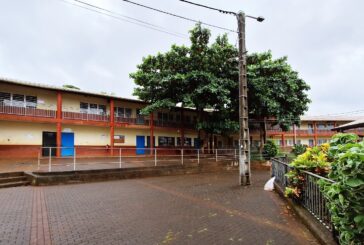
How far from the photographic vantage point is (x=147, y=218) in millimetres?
6199

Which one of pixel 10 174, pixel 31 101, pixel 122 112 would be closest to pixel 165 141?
pixel 122 112

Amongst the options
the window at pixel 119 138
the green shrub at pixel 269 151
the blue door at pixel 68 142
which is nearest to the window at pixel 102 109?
the window at pixel 119 138

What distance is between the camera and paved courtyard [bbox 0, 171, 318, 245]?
4.87m

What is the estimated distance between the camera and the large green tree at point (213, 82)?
2033cm

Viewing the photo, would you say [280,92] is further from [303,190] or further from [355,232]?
[355,232]

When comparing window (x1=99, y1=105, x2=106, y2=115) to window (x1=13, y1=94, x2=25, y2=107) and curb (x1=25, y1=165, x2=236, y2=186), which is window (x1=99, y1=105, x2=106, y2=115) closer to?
window (x1=13, y1=94, x2=25, y2=107)

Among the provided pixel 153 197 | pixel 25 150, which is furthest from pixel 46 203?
pixel 25 150

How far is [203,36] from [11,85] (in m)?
15.6

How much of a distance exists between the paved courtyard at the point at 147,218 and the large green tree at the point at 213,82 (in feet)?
38.7

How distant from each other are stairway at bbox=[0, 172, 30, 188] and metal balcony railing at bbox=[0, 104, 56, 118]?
388 inches

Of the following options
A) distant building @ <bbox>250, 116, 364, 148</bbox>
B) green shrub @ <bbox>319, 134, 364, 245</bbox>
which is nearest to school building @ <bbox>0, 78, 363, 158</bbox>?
green shrub @ <bbox>319, 134, 364, 245</bbox>

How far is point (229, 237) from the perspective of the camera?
4.88 metres

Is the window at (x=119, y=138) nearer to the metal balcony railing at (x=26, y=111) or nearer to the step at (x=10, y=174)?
the metal balcony railing at (x=26, y=111)

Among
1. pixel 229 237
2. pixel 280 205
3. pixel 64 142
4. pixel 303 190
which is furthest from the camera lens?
pixel 64 142
